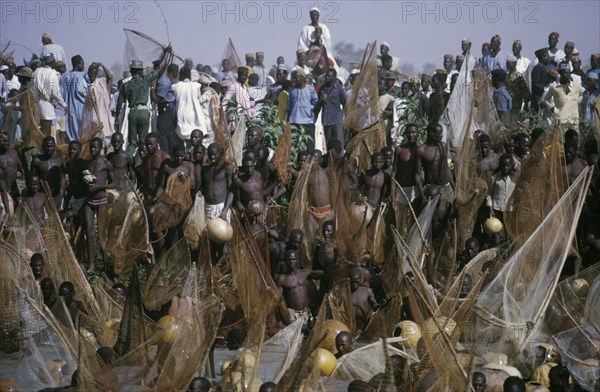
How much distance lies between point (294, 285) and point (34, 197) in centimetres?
423

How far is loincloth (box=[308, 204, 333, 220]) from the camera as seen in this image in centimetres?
1641

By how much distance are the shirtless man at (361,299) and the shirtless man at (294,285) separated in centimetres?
58

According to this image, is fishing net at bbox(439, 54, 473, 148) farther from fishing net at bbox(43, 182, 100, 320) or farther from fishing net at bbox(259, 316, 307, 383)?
fishing net at bbox(43, 182, 100, 320)

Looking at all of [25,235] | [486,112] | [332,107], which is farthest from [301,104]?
[25,235]

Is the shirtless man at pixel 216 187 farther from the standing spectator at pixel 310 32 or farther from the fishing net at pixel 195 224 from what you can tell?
the standing spectator at pixel 310 32

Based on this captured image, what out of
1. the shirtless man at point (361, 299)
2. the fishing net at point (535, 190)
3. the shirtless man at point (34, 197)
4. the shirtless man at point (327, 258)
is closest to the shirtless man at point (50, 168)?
the shirtless man at point (34, 197)

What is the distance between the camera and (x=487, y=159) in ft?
55.2

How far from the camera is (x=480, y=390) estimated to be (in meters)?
10.4

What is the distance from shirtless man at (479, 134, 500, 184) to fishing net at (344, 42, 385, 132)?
2.14 metres

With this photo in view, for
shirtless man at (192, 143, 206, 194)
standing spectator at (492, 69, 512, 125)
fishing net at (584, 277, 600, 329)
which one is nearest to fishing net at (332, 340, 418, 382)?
fishing net at (584, 277, 600, 329)

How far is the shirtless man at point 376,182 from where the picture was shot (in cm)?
1666

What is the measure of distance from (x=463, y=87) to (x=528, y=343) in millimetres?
7722

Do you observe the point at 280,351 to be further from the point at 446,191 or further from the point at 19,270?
the point at 446,191

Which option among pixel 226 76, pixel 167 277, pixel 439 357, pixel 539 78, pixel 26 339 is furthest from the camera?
pixel 226 76
